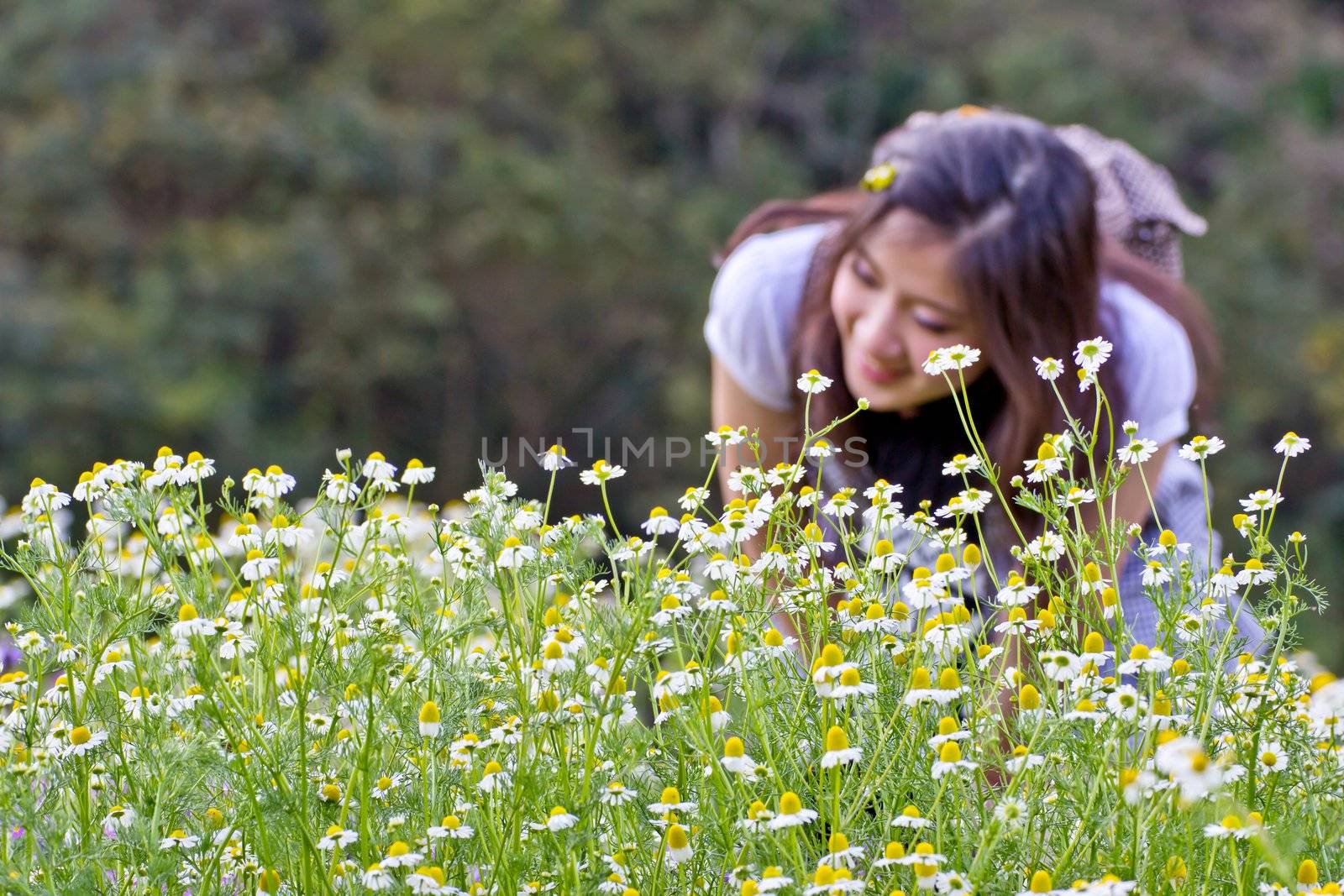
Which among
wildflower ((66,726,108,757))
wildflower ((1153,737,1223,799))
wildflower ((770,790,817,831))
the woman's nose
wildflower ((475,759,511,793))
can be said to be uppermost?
the woman's nose

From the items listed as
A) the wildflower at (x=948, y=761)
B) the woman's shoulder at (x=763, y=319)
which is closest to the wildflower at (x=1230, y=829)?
the wildflower at (x=948, y=761)

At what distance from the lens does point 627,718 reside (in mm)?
1021

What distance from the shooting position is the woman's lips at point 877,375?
6.47ft

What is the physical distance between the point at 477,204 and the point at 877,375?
8.56 metres

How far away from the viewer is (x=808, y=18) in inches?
476

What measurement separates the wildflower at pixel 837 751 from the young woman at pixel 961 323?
97 cm

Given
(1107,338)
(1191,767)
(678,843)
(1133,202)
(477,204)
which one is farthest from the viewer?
(477,204)

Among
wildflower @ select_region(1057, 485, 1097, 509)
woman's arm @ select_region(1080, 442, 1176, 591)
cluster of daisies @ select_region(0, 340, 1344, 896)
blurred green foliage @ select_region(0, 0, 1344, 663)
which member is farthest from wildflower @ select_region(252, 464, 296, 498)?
blurred green foliage @ select_region(0, 0, 1344, 663)

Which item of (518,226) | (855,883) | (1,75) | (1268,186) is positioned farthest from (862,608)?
(1268,186)

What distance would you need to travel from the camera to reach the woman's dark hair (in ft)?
6.63

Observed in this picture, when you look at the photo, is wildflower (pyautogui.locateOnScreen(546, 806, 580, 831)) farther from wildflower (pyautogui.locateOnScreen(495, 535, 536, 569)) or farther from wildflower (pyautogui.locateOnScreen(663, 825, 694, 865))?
wildflower (pyautogui.locateOnScreen(495, 535, 536, 569))

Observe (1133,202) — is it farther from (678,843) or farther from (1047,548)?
(678,843)

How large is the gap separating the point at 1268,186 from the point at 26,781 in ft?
38.6

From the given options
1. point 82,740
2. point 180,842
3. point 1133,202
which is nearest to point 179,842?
point 180,842
